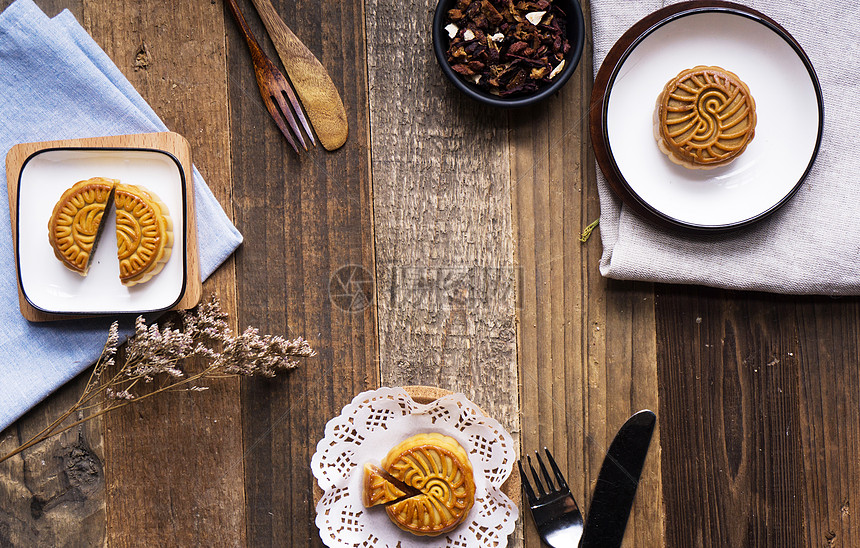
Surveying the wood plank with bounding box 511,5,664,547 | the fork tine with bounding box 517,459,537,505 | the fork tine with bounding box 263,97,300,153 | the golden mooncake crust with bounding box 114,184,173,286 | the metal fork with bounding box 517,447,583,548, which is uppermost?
the fork tine with bounding box 263,97,300,153

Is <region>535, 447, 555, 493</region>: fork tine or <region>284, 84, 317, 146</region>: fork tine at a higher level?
<region>284, 84, 317, 146</region>: fork tine

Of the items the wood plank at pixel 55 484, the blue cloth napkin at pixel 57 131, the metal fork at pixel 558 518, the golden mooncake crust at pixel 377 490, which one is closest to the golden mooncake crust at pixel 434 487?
the golden mooncake crust at pixel 377 490

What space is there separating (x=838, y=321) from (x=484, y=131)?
879 mm

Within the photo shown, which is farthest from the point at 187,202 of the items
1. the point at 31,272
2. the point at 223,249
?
the point at 31,272

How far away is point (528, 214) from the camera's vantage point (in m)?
1.25

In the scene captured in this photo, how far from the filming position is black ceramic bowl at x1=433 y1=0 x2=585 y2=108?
1.13 m

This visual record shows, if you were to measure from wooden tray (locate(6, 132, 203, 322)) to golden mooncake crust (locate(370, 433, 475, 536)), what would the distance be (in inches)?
22.2

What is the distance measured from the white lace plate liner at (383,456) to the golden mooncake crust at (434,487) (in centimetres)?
5

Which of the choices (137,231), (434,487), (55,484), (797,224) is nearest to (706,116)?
(797,224)

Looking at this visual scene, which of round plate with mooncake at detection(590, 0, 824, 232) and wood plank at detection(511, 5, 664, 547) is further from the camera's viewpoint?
wood plank at detection(511, 5, 664, 547)

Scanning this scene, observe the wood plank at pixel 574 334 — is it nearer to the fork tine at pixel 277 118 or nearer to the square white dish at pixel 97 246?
the fork tine at pixel 277 118

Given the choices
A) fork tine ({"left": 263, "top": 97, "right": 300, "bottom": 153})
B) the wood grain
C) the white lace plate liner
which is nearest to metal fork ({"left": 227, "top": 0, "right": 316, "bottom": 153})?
fork tine ({"left": 263, "top": 97, "right": 300, "bottom": 153})

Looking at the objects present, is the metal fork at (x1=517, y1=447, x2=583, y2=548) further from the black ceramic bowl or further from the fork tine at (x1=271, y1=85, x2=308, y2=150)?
the fork tine at (x1=271, y1=85, x2=308, y2=150)

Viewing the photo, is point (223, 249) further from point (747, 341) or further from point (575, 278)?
point (747, 341)
